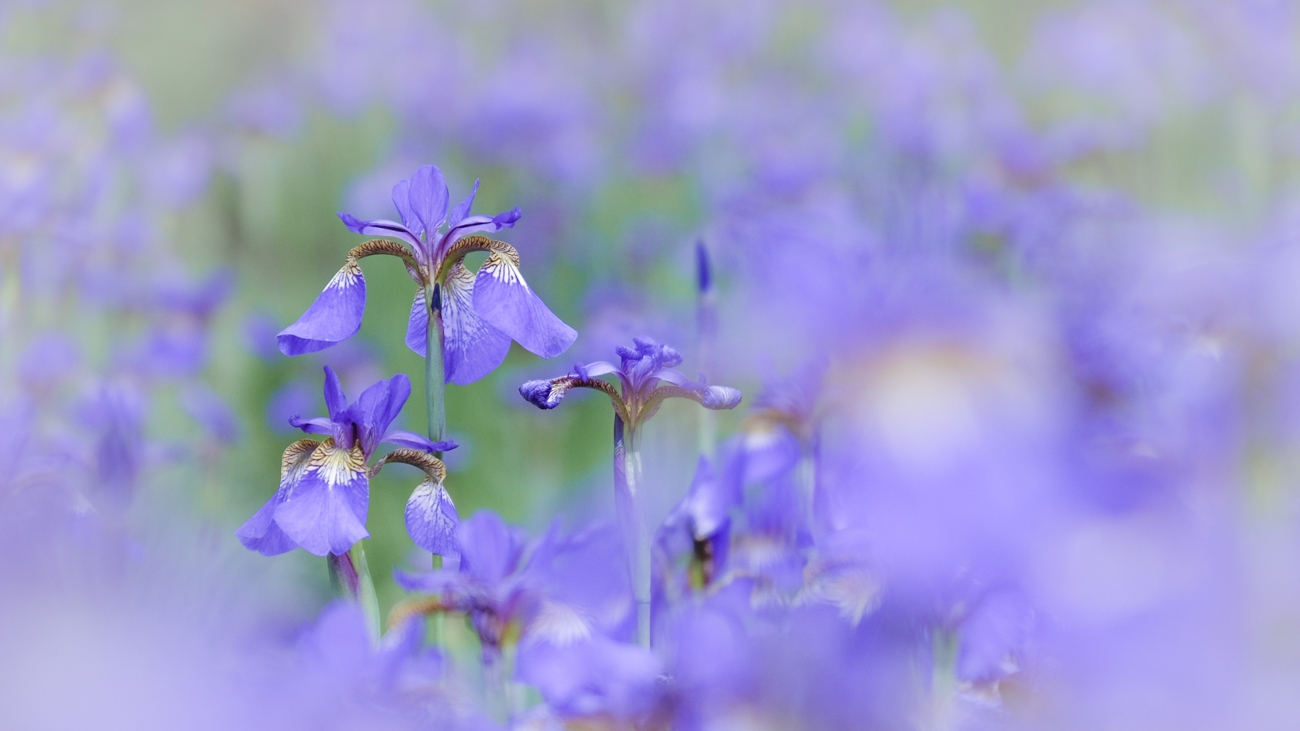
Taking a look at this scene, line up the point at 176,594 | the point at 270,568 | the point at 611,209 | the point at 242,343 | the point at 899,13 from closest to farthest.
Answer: the point at 176,594 → the point at 270,568 → the point at 242,343 → the point at 611,209 → the point at 899,13

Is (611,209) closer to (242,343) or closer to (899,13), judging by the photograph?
(242,343)

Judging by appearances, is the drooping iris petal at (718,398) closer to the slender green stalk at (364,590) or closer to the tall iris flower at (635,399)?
the tall iris flower at (635,399)

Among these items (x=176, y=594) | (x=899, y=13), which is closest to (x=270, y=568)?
(x=176, y=594)

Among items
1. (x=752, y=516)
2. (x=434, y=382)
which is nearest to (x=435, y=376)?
(x=434, y=382)

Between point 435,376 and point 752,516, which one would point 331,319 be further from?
point 752,516

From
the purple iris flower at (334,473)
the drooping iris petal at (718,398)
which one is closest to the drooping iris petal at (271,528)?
the purple iris flower at (334,473)

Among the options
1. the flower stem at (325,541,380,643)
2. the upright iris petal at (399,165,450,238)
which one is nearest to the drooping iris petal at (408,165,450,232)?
the upright iris petal at (399,165,450,238)
